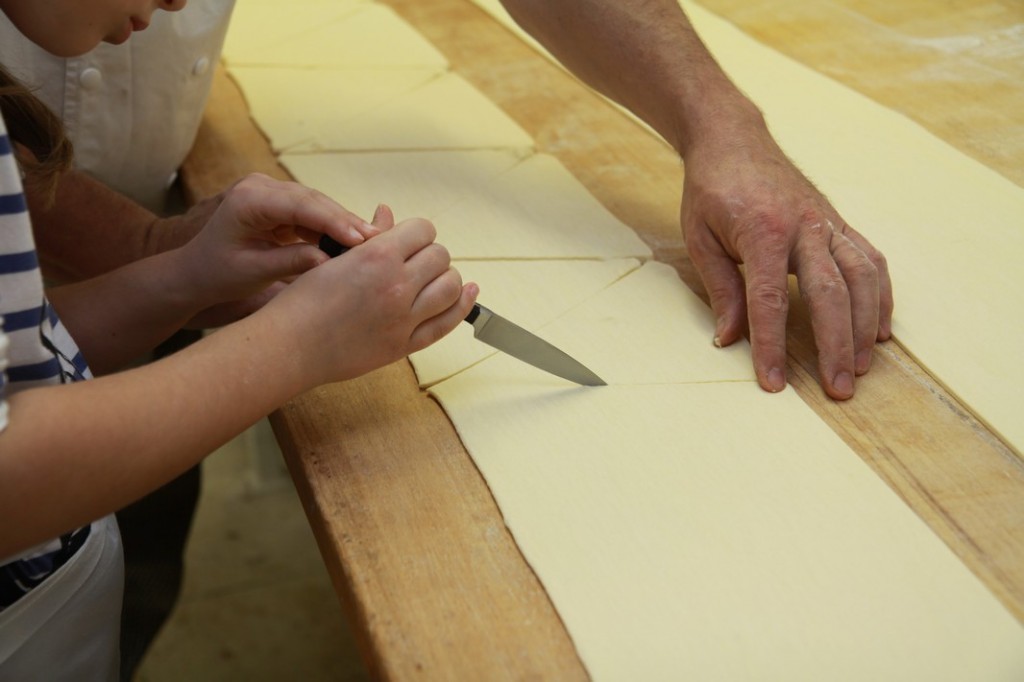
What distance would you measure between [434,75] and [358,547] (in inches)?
39.2

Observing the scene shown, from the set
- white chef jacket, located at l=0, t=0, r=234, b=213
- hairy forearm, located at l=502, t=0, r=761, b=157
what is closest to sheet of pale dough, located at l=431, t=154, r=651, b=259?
hairy forearm, located at l=502, t=0, r=761, b=157

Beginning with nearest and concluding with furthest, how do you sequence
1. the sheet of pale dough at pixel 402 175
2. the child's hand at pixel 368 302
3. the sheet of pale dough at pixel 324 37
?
the child's hand at pixel 368 302, the sheet of pale dough at pixel 402 175, the sheet of pale dough at pixel 324 37

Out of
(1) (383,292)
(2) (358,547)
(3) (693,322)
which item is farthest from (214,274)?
(3) (693,322)

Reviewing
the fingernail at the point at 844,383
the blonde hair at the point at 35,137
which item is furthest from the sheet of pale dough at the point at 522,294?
the blonde hair at the point at 35,137

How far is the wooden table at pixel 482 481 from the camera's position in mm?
635

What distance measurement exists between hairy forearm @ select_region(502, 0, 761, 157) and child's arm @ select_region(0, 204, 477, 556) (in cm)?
40

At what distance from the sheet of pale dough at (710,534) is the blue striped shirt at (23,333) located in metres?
0.33

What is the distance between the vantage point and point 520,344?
0.85m

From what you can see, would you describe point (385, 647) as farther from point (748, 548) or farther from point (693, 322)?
point (693, 322)

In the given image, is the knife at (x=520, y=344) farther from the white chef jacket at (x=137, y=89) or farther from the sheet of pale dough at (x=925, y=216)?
the white chef jacket at (x=137, y=89)

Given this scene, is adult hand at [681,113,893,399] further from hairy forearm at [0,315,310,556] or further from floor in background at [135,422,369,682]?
floor in background at [135,422,369,682]

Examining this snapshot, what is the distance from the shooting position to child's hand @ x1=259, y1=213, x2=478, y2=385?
0.75 m

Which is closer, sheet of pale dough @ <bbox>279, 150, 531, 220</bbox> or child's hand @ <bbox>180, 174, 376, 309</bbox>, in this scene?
child's hand @ <bbox>180, 174, 376, 309</bbox>

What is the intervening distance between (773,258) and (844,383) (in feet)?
0.46
